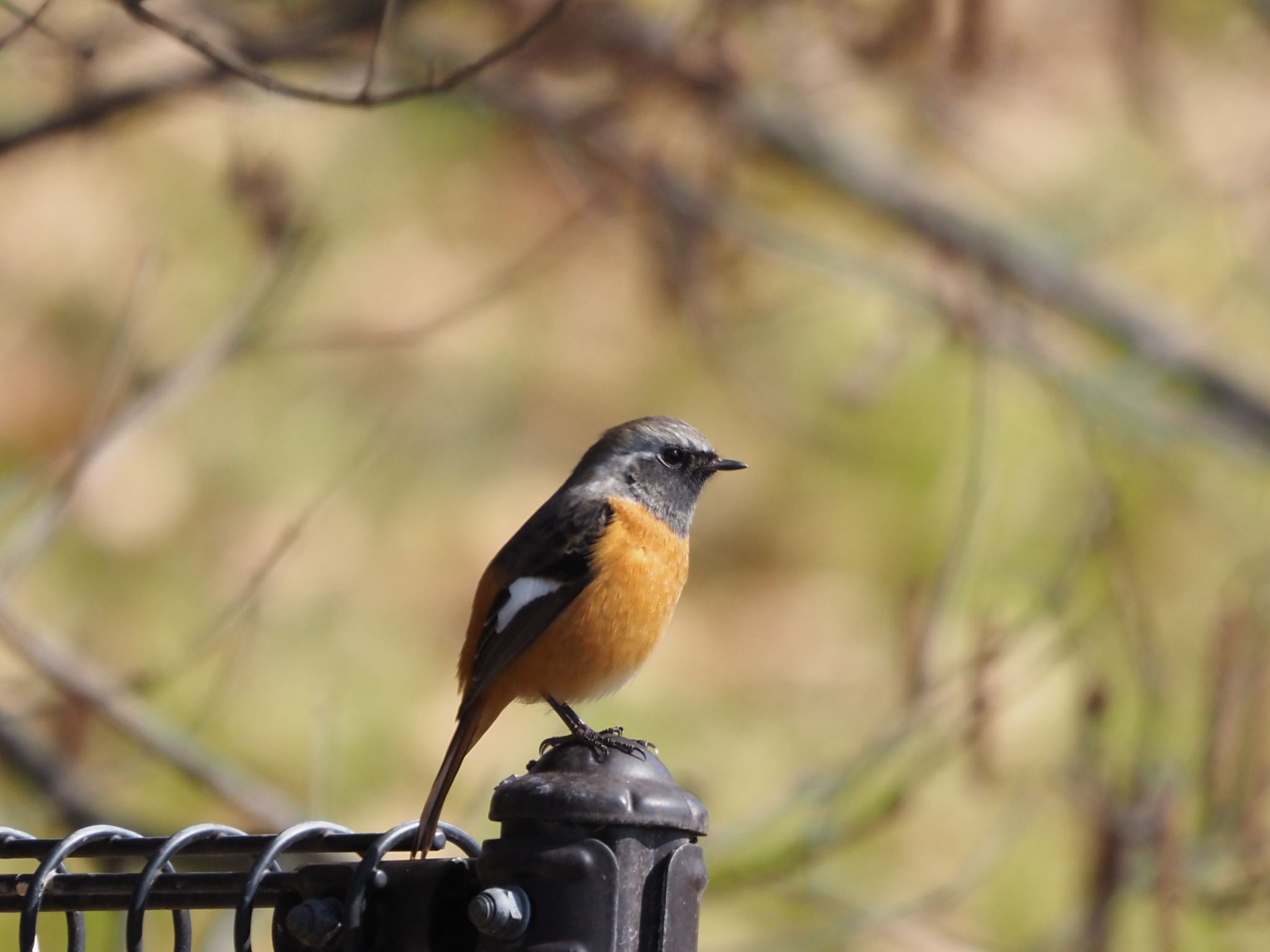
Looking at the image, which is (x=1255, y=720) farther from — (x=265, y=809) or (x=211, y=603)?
(x=211, y=603)

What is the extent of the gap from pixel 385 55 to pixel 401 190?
13.9 feet

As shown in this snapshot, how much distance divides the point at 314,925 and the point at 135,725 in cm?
226

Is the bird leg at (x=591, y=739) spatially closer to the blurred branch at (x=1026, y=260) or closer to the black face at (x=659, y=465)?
the black face at (x=659, y=465)

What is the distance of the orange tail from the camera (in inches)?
88.0

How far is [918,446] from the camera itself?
333 inches

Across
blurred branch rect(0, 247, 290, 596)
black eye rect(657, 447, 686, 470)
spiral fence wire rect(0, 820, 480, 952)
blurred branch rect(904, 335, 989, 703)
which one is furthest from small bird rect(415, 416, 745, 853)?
spiral fence wire rect(0, 820, 480, 952)

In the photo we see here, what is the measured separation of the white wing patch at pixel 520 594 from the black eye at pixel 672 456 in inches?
23.8

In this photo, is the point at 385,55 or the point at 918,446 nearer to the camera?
the point at 385,55

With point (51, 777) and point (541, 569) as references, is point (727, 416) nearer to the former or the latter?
point (51, 777)

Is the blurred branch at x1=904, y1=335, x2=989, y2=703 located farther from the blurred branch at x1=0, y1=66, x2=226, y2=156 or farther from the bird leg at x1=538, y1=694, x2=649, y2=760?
the blurred branch at x1=0, y1=66, x2=226, y2=156

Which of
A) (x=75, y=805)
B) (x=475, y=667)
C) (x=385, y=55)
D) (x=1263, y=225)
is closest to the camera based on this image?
(x=475, y=667)

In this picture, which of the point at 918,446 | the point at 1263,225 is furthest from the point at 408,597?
the point at 1263,225

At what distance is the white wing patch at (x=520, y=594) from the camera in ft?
12.0

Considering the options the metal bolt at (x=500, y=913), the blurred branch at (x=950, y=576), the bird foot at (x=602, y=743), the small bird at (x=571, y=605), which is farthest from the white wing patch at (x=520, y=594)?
the metal bolt at (x=500, y=913)
